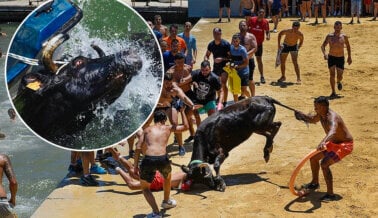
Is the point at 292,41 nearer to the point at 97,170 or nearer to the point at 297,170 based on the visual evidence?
the point at 97,170

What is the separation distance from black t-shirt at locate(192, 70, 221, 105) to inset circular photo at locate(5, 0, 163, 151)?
3239mm

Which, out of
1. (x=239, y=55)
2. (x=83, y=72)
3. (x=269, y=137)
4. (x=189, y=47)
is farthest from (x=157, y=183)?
(x=189, y=47)

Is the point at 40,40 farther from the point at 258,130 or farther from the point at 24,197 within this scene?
the point at 24,197

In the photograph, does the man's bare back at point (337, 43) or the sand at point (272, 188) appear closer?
the sand at point (272, 188)

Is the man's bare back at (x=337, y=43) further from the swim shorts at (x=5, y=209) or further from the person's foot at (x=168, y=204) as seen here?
the swim shorts at (x=5, y=209)

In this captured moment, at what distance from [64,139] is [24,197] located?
12.6 feet

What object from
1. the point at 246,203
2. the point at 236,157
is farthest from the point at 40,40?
the point at 236,157

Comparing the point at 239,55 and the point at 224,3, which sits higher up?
the point at 224,3

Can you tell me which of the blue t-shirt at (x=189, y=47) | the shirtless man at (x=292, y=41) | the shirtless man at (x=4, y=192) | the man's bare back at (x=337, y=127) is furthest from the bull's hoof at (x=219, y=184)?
the shirtless man at (x=292, y=41)

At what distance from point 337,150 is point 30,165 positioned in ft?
21.0

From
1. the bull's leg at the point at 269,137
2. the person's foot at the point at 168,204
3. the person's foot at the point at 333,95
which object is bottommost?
the person's foot at the point at 168,204

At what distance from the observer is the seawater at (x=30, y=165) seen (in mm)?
12094

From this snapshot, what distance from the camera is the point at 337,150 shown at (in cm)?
957

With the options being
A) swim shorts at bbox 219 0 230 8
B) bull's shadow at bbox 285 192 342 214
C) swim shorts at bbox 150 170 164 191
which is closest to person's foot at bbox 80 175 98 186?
swim shorts at bbox 150 170 164 191
